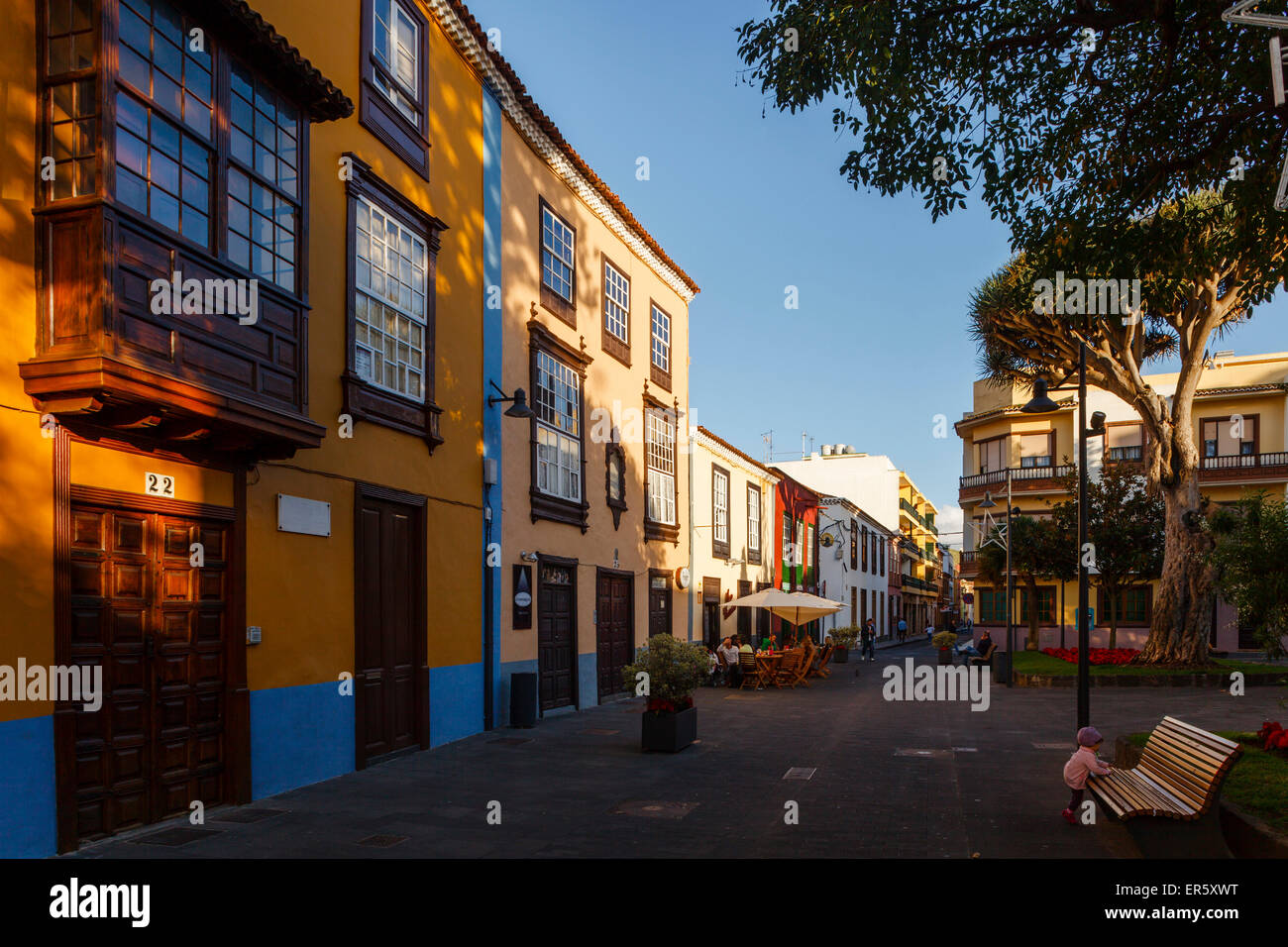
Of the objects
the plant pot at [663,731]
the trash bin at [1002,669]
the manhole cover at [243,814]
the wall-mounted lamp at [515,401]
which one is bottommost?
the trash bin at [1002,669]

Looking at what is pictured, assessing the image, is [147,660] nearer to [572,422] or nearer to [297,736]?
[297,736]

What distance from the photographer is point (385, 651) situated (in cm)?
1268

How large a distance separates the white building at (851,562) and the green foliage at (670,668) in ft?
88.7

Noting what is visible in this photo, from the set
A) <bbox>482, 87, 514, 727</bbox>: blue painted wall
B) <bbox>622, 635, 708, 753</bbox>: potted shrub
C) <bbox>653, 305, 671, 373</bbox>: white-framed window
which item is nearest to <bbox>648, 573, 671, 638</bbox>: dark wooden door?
<bbox>653, 305, 671, 373</bbox>: white-framed window

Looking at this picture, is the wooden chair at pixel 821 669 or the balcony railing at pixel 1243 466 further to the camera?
the balcony railing at pixel 1243 466

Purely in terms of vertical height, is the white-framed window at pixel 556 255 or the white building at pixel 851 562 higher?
the white-framed window at pixel 556 255

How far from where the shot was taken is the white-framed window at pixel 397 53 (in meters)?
13.0

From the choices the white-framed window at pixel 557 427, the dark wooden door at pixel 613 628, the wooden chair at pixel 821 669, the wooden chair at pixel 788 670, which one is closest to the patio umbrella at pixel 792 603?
the wooden chair at pixel 821 669

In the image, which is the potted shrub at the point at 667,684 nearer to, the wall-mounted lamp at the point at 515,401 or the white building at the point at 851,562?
the wall-mounted lamp at the point at 515,401

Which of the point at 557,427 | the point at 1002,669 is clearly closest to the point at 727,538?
the point at 1002,669

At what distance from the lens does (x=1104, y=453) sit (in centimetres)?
4606

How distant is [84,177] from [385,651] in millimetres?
6870
